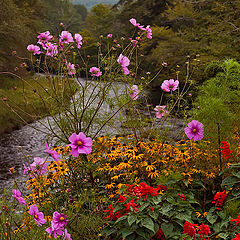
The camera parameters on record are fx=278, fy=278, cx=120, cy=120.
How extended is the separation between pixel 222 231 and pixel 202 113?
50.9 inches

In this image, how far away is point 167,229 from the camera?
5.05 ft

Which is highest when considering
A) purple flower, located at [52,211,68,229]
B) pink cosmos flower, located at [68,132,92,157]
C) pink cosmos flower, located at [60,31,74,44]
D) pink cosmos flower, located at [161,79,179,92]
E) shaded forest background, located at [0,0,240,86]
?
pink cosmos flower, located at [60,31,74,44]

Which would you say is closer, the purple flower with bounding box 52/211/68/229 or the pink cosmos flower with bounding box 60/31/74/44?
the purple flower with bounding box 52/211/68/229

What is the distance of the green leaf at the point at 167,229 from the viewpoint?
4.97ft

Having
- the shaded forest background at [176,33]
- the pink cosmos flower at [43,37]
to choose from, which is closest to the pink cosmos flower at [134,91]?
the pink cosmos flower at [43,37]

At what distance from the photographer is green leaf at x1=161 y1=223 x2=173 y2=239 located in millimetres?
1516

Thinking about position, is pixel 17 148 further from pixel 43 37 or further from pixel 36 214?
pixel 36 214

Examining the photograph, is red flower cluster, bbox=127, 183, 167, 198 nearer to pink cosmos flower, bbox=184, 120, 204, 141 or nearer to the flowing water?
pink cosmos flower, bbox=184, 120, 204, 141

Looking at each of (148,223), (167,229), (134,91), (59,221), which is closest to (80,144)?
(59,221)

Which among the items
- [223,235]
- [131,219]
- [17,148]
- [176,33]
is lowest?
[176,33]

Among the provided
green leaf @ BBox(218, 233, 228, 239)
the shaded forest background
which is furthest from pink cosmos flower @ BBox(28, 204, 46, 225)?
the shaded forest background

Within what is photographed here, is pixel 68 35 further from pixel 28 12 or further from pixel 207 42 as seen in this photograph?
pixel 28 12

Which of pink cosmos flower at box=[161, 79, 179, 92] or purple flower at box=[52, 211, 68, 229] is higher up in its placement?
purple flower at box=[52, 211, 68, 229]

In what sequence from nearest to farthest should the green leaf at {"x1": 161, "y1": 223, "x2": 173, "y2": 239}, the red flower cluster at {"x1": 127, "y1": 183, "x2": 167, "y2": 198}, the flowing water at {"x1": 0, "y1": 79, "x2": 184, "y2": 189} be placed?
1. the green leaf at {"x1": 161, "y1": 223, "x2": 173, "y2": 239}
2. the red flower cluster at {"x1": 127, "y1": 183, "x2": 167, "y2": 198}
3. the flowing water at {"x1": 0, "y1": 79, "x2": 184, "y2": 189}
